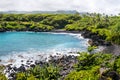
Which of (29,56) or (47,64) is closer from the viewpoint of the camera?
(47,64)

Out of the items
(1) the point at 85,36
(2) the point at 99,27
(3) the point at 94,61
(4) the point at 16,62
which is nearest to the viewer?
(3) the point at 94,61

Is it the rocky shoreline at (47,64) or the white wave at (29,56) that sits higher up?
the rocky shoreline at (47,64)

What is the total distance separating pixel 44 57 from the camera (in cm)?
11162

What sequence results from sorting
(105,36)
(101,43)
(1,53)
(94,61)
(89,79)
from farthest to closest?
1. (105,36)
2. (101,43)
3. (1,53)
4. (94,61)
5. (89,79)

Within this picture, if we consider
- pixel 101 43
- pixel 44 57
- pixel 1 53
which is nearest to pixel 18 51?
pixel 1 53

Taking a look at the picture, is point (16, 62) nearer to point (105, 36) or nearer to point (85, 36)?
point (105, 36)

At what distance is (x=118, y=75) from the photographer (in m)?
59.1

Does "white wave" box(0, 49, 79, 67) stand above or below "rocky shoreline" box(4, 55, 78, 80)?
below

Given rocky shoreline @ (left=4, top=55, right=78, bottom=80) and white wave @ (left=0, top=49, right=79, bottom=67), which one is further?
white wave @ (left=0, top=49, right=79, bottom=67)

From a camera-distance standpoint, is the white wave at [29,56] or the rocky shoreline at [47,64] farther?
the white wave at [29,56]

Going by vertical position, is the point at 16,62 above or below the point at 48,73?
below

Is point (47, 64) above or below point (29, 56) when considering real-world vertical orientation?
above

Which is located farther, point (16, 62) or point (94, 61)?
point (16, 62)

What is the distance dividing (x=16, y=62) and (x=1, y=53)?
21.2 m
